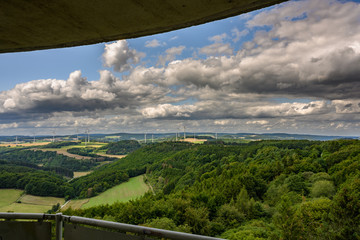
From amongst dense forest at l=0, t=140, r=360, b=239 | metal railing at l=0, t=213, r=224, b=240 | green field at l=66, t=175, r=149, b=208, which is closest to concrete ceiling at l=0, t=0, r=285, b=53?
metal railing at l=0, t=213, r=224, b=240

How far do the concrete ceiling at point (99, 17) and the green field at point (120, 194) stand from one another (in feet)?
333

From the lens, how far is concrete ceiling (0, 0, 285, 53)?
2578 mm

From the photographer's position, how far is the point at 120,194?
108000 millimetres

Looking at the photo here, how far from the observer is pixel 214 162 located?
401ft

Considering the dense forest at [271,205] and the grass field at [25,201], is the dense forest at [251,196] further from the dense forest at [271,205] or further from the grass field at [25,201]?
the grass field at [25,201]

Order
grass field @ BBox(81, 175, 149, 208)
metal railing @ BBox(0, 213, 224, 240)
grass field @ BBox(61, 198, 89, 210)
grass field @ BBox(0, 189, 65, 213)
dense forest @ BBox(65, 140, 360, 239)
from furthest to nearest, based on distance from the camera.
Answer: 1. grass field @ BBox(81, 175, 149, 208)
2. grass field @ BBox(61, 198, 89, 210)
3. grass field @ BBox(0, 189, 65, 213)
4. dense forest @ BBox(65, 140, 360, 239)
5. metal railing @ BBox(0, 213, 224, 240)

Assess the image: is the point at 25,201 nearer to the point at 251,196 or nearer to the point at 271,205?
the point at 251,196

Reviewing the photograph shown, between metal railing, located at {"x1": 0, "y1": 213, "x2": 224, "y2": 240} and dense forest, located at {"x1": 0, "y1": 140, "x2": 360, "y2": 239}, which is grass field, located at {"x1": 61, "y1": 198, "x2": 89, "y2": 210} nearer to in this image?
dense forest, located at {"x1": 0, "y1": 140, "x2": 360, "y2": 239}

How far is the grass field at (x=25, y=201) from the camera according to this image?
89125 mm

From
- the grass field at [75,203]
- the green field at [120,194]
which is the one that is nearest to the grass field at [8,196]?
the grass field at [75,203]

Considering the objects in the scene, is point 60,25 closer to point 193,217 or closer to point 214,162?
point 193,217

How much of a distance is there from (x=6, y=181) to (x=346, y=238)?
5137 inches

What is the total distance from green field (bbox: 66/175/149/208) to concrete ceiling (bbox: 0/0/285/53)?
333ft

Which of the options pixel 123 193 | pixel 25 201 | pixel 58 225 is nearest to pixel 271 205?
pixel 123 193
